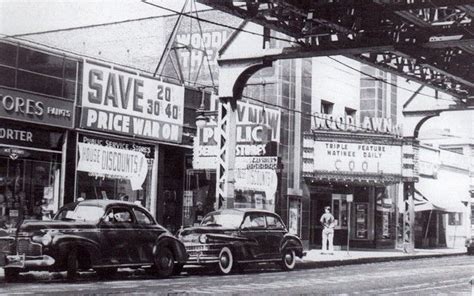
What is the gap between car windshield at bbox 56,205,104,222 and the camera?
58.3 ft

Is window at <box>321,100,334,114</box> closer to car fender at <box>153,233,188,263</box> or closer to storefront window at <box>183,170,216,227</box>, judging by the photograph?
storefront window at <box>183,170,216,227</box>

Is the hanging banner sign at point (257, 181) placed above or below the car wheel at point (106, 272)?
above

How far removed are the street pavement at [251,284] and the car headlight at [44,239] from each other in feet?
2.90

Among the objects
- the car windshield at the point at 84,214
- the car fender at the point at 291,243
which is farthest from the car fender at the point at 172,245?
the car fender at the point at 291,243

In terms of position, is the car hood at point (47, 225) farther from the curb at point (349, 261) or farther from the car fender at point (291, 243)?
the curb at point (349, 261)

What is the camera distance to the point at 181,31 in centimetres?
3494

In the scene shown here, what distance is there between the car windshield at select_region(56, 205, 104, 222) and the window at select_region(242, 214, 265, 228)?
203 inches

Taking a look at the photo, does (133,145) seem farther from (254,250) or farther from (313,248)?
(313,248)

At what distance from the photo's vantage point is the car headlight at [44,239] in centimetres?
1645

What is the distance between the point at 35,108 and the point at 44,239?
5835 mm

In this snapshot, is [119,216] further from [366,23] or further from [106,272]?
[366,23]

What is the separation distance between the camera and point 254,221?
73.1 feet

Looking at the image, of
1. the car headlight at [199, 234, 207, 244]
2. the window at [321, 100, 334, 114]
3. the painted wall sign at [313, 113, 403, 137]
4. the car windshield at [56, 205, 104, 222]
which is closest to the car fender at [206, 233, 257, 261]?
the car headlight at [199, 234, 207, 244]

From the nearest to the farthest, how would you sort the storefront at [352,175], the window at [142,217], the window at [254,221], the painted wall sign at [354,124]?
the window at [142,217]
the window at [254,221]
the storefront at [352,175]
the painted wall sign at [354,124]
